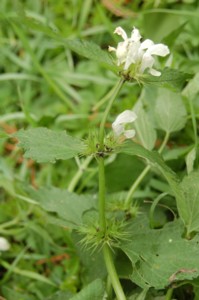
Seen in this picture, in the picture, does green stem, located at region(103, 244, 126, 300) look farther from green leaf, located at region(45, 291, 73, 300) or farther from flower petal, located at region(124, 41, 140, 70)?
flower petal, located at region(124, 41, 140, 70)

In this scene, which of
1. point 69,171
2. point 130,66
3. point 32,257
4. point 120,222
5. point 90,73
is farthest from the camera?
point 90,73

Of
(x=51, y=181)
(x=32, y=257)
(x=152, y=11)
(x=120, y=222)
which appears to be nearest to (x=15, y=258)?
(x=32, y=257)

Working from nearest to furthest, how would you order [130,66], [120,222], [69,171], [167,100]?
1. [130,66]
2. [120,222]
3. [167,100]
4. [69,171]

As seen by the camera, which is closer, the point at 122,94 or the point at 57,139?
the point at 57,139

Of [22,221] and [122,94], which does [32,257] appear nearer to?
[22,221]

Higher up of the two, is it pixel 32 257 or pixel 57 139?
pixel 57 139

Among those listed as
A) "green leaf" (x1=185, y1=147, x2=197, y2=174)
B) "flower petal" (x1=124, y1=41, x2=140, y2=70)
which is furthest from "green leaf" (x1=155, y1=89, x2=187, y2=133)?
"flower petal" (x1=124, y1=41, x2=140, y2=70)

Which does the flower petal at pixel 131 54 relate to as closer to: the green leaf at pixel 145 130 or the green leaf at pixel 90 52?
the green leaf at pixel 90 52
